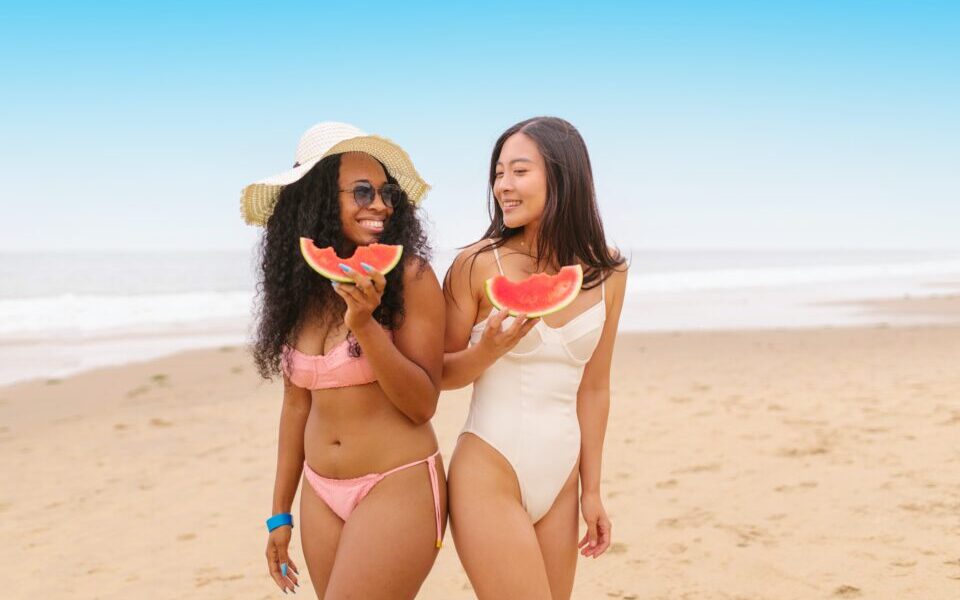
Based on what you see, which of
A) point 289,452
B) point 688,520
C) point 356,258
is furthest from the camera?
point 688,520

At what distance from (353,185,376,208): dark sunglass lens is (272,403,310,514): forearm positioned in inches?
31.3

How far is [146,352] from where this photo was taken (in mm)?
15758

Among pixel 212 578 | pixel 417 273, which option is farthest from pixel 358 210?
pixel 212 578

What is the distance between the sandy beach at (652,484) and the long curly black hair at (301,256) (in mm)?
2955

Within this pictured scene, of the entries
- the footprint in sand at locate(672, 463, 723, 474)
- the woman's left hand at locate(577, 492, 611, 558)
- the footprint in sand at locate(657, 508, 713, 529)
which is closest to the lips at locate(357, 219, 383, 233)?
the woman's left hand at locate(577, 492, 611, 558)

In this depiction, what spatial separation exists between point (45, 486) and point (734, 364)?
9.60 metres

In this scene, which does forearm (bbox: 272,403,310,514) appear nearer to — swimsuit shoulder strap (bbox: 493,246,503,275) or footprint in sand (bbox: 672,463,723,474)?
swimsuit shoulder strap (bbox: 493,246,503,275)

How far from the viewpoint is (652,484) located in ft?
23.8

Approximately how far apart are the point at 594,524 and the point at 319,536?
106 cm

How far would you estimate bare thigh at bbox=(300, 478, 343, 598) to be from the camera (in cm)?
288

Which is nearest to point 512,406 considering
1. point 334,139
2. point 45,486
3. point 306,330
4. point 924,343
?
point 306,330

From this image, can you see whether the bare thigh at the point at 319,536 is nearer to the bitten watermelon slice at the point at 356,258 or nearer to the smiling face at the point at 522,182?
the bitten watermelon slice at the point at 356,258

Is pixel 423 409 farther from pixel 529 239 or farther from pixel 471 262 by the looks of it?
pixel 529 239

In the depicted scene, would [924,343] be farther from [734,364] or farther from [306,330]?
[306,330]
